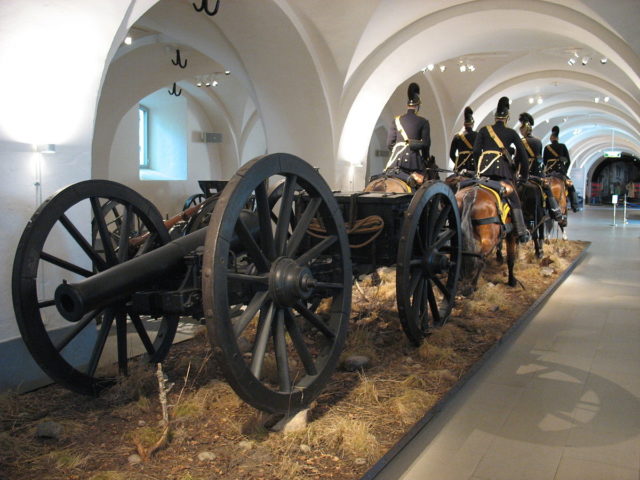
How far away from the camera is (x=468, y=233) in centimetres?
643

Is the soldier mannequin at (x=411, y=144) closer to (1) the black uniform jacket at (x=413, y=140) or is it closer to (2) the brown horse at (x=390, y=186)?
(1) the black uniform jacket at (x=413, y=140)

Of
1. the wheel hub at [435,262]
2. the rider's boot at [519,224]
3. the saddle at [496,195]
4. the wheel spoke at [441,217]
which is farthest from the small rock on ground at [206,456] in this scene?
the rider's boot at [519,224]

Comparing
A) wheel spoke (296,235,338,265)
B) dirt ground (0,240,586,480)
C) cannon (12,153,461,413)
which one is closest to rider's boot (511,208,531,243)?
dirt ground (0,240,586,480)

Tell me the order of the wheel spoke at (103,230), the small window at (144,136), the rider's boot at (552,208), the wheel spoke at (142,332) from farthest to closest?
1. the small window at (144,136)
2. the rider's boot at (552,208)
3. the wheel spoke at (142,332)
4. the wheel spoke at (103,230)

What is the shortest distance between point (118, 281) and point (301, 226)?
99cm

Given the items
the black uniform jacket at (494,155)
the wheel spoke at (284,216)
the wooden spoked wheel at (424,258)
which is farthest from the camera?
the black uniform jacket at (494,155)

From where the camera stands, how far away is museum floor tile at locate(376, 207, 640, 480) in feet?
10.4

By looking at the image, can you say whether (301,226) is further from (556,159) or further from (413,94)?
(556,159)

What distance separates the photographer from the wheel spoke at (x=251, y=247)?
300 centimetres

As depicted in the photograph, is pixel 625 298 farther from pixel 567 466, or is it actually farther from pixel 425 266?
pixel 567 466

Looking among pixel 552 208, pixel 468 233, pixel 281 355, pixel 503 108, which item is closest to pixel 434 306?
pixel 468 233

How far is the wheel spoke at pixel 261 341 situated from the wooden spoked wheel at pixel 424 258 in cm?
146

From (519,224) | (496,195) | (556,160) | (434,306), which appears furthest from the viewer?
(556,160)

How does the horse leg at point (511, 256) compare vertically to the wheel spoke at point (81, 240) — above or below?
→ below
